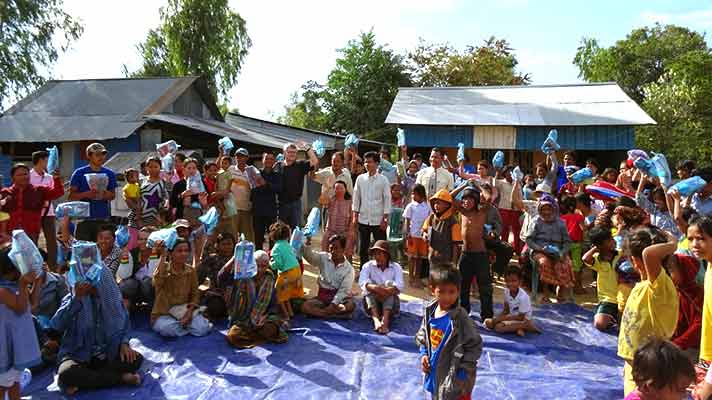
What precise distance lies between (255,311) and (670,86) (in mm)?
23091

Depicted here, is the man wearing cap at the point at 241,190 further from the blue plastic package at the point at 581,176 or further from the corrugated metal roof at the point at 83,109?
the corrugated metal roof at the point at 83,109

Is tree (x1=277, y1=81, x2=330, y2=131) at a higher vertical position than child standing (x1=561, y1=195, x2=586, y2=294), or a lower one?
higher

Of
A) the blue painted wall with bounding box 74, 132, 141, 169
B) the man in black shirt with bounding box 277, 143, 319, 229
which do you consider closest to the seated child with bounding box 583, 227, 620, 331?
the man in black shirt with bounding box 277, 143, 319, 229

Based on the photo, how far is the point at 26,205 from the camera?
564cm

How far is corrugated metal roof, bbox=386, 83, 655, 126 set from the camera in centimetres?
1367

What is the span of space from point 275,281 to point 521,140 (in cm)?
1051

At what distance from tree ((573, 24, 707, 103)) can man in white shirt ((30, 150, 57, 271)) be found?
2772cm

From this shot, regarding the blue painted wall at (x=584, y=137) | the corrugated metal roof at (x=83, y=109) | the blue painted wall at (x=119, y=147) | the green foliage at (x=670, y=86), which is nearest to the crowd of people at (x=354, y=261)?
the blue painted wall at (x=584, y=137)

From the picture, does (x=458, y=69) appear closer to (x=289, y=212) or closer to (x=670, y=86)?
(x=670, y=86)

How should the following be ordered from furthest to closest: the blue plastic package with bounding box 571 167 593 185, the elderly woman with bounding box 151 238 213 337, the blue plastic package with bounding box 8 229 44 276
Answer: the blue plastic package with bounding box 571 167 593 185
the elderly woman with bounding box 151 238 213 337
the blue plastic package with bounding box 8 229 44 276

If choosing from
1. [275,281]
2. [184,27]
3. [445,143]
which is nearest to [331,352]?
[275,281]

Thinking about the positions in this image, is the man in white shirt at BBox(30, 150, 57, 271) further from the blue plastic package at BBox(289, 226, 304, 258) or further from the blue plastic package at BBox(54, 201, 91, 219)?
the blue plastic package at BBox(289, 226, 304, 258)

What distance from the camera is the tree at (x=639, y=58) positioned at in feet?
90.3

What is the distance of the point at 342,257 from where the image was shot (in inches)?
218
